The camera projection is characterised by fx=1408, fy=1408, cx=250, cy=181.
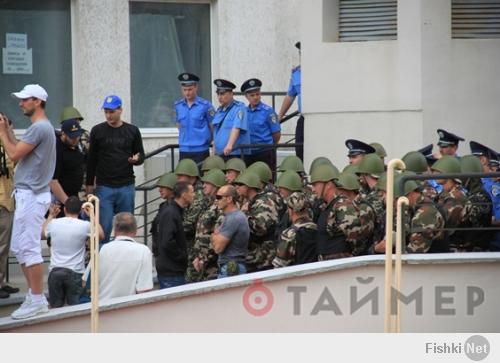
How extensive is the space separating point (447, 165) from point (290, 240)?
1697mm

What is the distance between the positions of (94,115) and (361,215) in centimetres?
774

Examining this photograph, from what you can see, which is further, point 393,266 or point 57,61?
point 57,61

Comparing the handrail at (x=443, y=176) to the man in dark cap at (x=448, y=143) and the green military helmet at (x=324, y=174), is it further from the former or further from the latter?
the man in dark cap at (x=448, y=143)

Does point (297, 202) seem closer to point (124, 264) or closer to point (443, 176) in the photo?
point (443, 176)

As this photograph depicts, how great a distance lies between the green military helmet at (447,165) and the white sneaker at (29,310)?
3.97 m

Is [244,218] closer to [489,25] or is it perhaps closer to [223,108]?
[223,108]

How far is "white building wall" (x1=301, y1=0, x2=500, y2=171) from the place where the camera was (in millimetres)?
16016

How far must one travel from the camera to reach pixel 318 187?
1340 cm

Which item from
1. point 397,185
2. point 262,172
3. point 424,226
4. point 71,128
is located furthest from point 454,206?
point 71,128

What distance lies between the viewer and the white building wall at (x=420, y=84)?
52.5 ft

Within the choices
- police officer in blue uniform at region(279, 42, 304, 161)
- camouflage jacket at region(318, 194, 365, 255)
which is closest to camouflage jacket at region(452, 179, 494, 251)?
camouflage jacket at region(318, 194, 365, 255)

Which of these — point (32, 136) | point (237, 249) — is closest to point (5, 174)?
point (32, 136)

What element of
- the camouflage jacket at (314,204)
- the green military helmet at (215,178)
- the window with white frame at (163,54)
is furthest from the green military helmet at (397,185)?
the window with white frame at (163,54)

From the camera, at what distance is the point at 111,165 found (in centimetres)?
1555
